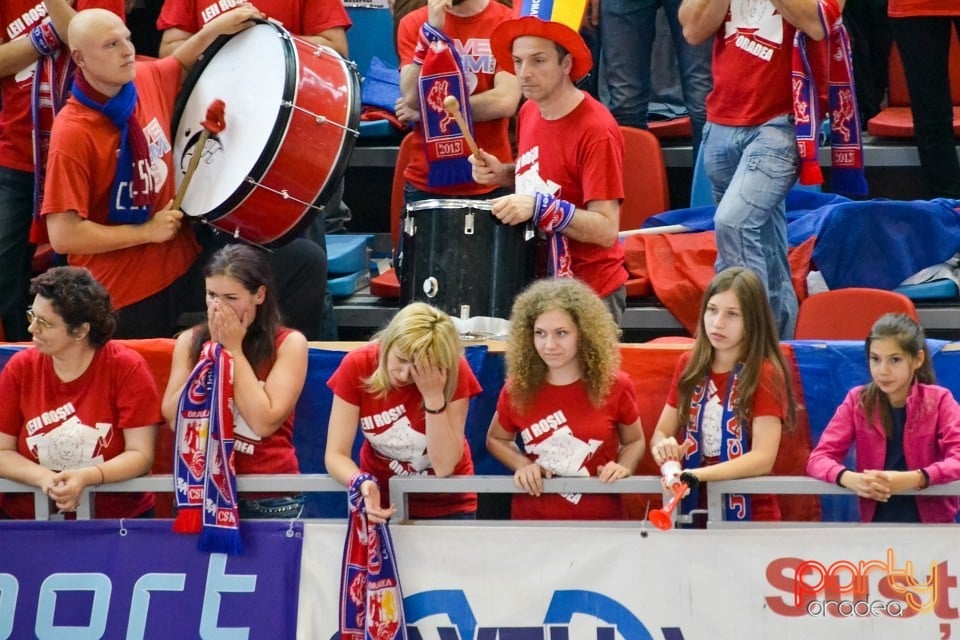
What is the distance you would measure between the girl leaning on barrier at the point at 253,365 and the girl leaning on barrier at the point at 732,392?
1.20 meters

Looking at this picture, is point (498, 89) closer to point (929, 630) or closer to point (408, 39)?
point (408, 39)

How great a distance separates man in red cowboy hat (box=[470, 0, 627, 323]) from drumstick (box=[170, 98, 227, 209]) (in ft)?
3.67

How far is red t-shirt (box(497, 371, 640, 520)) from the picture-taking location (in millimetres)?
4508

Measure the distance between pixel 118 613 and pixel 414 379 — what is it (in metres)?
1.14

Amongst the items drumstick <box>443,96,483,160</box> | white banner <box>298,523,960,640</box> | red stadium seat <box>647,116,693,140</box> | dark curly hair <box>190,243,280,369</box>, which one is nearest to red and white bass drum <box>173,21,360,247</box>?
drumstick <box>443,96,483,160</box>

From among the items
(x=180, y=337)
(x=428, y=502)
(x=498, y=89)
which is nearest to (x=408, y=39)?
(x=498, y=89)

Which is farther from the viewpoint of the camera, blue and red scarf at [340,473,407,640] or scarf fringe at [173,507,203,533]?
scarf fringe at [173,507,203,533]

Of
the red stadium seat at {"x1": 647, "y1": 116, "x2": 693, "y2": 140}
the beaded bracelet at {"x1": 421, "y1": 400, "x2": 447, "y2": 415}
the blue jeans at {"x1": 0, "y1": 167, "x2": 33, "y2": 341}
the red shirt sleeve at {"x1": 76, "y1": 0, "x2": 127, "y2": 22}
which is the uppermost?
the red shirt sleeve at {"x1": 76, "y1": 0, "x2": 127, "y2": 22}

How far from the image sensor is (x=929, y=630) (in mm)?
4117

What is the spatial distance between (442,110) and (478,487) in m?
2.22

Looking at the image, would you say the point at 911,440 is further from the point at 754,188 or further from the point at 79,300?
the point at 79,300

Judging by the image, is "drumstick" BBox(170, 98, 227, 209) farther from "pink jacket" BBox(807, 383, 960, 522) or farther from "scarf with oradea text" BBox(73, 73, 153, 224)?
"pink jacket" BBox(807, 383, 960, 522)

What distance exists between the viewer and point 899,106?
25.9ft

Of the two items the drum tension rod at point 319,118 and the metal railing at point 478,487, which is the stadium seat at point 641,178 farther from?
the metal railing at point 478,487
